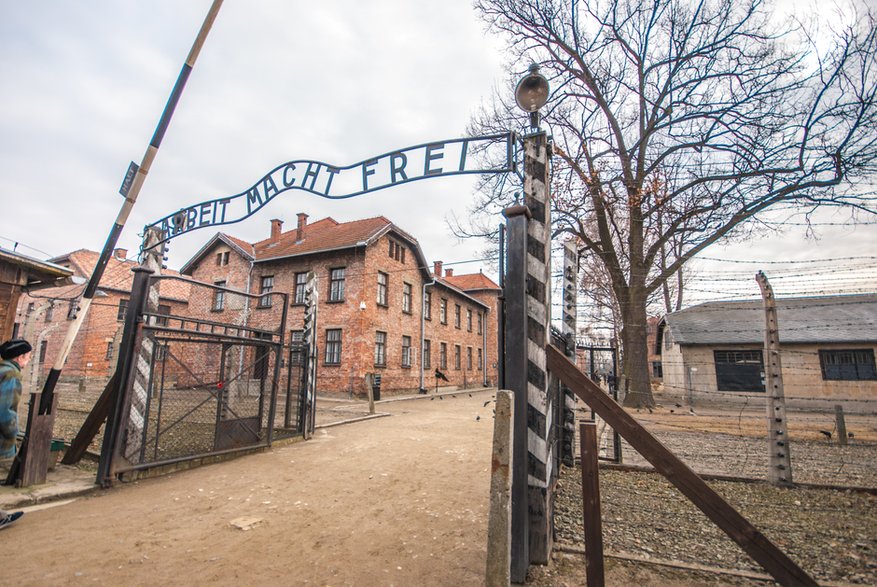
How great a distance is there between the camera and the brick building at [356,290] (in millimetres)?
18797

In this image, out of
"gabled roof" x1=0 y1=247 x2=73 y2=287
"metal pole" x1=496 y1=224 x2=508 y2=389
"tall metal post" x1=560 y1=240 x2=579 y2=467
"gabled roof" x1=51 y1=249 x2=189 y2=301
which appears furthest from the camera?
"gabled roof" x1=51 y1=249 x2=189 y2=301

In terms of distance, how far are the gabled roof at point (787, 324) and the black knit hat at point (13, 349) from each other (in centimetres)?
1970

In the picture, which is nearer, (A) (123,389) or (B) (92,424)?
(A) (123,389)

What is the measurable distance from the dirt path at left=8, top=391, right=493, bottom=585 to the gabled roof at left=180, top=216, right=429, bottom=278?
14181mm

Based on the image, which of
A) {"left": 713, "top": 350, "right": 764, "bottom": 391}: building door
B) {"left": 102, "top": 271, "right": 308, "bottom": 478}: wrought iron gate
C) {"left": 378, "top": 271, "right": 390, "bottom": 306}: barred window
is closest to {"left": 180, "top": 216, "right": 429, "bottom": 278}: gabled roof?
{"left": 378, "top": 271, "right": 390, "bottom": 306}: barred window

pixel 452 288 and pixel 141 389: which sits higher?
pixel 452 288

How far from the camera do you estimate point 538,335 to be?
3.07m

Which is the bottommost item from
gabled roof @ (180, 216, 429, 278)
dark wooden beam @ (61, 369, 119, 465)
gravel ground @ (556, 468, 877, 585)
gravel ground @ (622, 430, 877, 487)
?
gravel ground @ (622, 430, 877, 487)

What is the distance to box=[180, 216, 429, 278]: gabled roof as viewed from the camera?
19703mm

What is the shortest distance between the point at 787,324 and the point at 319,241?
908 inches

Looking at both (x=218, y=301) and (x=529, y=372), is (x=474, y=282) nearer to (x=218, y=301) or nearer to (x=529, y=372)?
(x=218, y=301)

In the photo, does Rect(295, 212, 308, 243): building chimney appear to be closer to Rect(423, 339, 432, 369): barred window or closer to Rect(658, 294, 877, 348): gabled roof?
Rect(423, 339, 432, 369): barred window

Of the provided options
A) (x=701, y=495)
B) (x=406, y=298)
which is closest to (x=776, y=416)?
(x=701, y=495)

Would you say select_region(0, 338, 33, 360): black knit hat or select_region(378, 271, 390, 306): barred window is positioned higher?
select_region(378, 271, 390, 306): barred window
